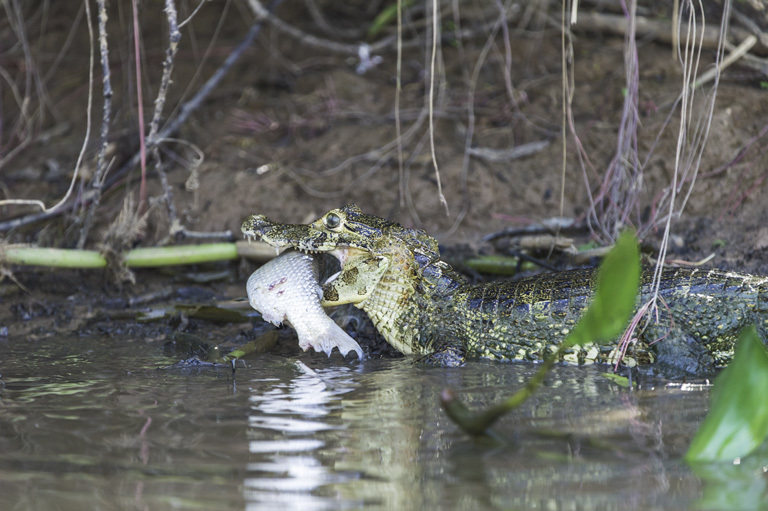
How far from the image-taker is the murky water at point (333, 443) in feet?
7.23

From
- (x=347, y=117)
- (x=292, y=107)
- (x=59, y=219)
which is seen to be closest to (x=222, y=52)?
(x=292, y=107)

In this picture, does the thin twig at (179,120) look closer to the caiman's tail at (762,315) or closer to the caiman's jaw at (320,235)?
the caiman's jaw at (320,235)

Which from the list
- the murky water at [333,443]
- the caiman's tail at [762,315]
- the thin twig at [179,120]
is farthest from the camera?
the thin twig at [179,120]

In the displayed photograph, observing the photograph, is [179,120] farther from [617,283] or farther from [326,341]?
[617,283]

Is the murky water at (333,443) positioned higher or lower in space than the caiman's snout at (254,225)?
lower

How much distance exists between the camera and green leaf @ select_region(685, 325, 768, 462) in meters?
2.30

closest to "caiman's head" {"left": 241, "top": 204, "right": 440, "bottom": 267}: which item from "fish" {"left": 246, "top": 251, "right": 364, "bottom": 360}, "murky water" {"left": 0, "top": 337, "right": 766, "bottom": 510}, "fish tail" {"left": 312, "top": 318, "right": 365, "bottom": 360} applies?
"fish" {"left": 246, "top": 251, "right": 364, "bottom": 360}

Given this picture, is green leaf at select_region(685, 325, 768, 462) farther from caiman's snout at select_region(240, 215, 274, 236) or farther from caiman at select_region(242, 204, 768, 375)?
caiman's snout at select_region(240, 215, 274, 236)

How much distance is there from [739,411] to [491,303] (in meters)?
1.89

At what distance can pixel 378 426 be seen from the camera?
287 centimetres

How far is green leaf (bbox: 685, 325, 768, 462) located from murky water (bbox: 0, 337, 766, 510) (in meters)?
0.08

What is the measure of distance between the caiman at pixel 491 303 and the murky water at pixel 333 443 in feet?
0.76

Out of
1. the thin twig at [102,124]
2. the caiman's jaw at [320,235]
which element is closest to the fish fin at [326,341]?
the caiman's jaw at [320,235]

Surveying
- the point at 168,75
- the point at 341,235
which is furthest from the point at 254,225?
the point at 168,75
